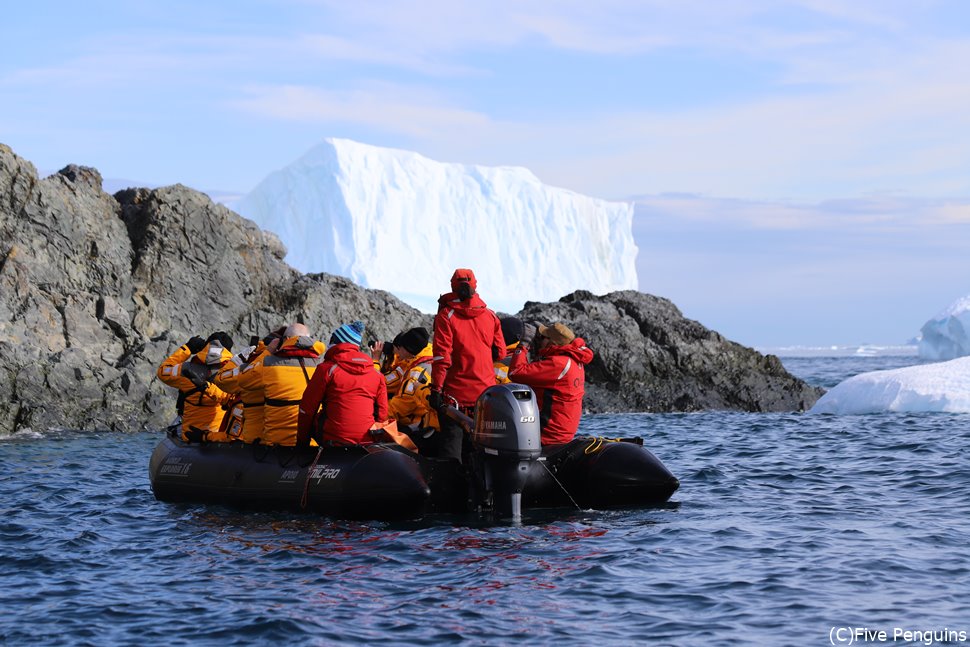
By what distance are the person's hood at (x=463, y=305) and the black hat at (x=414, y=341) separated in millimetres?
592

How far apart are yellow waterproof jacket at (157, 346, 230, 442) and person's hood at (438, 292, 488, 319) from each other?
330 cm

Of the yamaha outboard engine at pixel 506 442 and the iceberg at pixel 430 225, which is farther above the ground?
the iceberg at pixel 430 225

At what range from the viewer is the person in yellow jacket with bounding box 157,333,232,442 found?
1203 centimetres

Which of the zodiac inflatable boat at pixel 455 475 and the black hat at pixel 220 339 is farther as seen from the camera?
the black hat at pixel 220 339

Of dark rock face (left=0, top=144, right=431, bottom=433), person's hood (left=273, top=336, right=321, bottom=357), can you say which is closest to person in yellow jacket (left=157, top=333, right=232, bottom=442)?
person's hood (left=273, top=336, right=321, bottom=357)

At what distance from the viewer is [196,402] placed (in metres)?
12.6

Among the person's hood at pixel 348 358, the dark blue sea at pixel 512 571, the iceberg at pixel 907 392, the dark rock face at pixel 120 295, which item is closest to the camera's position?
the dark blue sea at pixel 512 571

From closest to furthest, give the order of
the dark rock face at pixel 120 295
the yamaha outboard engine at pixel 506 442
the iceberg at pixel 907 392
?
1. the yamaha outboard engine at pixel 506 442
2. the dark rock face at pixel 120 295
3. the iceberg at pixel 907 392

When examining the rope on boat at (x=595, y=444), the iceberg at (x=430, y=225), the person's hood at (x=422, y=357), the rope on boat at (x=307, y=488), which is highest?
the iceberg at (x=430, y=225)

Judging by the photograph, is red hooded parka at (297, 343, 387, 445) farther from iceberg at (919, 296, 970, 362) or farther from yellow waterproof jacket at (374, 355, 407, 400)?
iceberg at (919, 296, 970, 362)

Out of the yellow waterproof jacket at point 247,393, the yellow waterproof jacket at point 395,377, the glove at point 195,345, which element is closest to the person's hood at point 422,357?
the yellow waterproof jacket at point 395,377

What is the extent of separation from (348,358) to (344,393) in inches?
12.8

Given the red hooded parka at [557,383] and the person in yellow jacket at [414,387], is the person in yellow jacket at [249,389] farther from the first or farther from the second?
the red hooded parka at [557,383]

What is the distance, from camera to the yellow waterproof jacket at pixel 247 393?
1069cm
